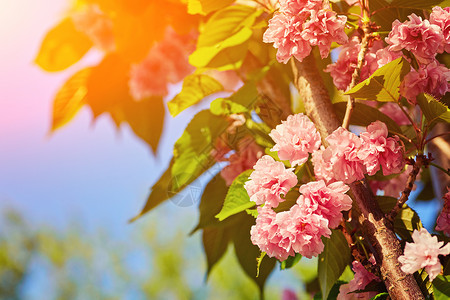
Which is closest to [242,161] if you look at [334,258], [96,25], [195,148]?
[195,148]

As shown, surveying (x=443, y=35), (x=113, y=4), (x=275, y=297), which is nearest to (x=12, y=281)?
(x=275, y=297)

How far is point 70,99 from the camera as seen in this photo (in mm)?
654

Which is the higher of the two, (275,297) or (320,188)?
(320,188)

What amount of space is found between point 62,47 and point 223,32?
25 cm

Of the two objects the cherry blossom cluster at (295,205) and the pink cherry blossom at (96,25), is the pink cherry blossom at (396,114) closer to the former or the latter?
the cherry blossom cluster at (295,205)

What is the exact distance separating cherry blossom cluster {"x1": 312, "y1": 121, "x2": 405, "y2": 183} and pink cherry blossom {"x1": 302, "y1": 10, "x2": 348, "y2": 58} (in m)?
0.08

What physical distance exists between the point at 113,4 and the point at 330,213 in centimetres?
46

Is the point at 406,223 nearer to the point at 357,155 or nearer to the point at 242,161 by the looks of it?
the point at 357,155

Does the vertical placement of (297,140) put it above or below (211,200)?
above

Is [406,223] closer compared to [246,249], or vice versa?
[406,223]

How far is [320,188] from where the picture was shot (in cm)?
37

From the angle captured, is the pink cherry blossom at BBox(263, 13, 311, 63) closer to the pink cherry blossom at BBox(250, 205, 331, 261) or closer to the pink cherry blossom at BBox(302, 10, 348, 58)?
the pink cherry blossom at BBox(302, 10, 348, 58)

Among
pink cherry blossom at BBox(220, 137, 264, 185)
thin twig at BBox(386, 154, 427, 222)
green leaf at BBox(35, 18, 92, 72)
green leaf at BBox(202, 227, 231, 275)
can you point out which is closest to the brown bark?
thin twig at BBox(386, 154, 427, 222)

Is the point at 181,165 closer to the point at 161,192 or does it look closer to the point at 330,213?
the point at 161,192
